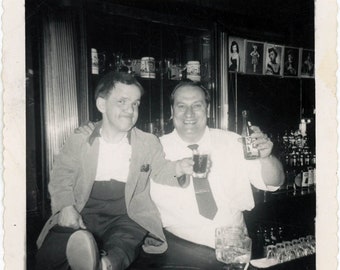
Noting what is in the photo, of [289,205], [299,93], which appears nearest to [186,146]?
[289,205]

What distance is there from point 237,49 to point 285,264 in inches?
47.2

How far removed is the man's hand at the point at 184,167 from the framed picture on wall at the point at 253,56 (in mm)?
871

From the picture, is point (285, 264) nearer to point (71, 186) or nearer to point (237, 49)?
point (71, 186)

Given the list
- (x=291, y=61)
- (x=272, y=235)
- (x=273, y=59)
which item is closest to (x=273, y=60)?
(x=273, y=59)

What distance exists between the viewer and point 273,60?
2.27 metres

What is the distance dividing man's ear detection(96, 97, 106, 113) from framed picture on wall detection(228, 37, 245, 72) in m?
0.85

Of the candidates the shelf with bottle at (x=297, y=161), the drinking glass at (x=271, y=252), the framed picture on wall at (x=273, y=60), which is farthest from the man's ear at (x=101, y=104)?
the shelf with bottle at (x=297, y=161)

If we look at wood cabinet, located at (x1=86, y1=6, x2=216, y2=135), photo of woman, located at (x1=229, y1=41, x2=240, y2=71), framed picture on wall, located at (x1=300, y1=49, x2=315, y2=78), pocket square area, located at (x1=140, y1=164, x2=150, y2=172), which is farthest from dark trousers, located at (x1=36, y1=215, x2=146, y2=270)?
framed picture on wall, located at (x1=300, y1=49, x2=315, y2=78)

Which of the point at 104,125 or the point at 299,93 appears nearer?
the point at 104,125

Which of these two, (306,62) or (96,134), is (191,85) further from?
(306,62)

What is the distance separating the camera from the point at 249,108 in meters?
2.35

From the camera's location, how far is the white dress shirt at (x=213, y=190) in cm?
170

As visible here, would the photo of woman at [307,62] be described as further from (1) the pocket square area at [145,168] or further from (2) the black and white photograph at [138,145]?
(1) the pocket square area at [145,168]

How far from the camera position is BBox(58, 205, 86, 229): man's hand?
1.38 m
